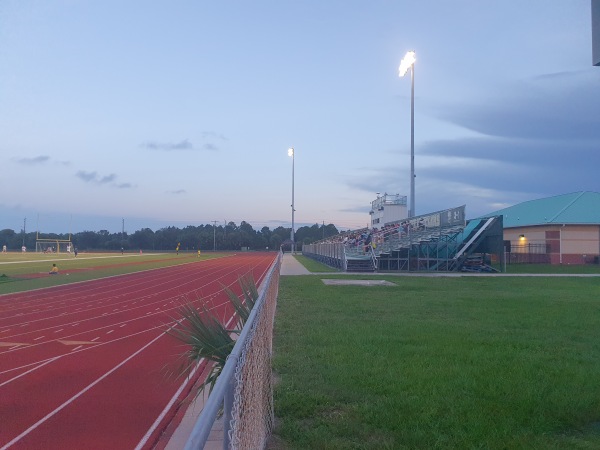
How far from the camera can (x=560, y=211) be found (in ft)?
177

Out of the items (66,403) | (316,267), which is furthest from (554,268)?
(66,403)

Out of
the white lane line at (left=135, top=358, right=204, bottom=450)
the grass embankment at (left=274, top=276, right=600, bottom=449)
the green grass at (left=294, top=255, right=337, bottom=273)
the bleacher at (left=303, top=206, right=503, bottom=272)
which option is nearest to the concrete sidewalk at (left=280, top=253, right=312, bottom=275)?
the green grass at (left=294, top=255, right=337, bottom=273)

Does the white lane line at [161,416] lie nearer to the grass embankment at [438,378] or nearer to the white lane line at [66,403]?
the white lane line at [66,403]

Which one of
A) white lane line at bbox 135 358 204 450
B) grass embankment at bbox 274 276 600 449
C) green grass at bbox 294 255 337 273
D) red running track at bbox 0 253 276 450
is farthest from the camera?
green grass at bbox 294 255 337 273

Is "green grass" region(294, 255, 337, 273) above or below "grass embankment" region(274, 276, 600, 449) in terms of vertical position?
above

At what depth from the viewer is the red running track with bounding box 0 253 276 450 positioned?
8070 millimetres

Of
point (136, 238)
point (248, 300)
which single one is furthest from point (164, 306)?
point (136, 238)

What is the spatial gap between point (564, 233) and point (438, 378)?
46.8 m

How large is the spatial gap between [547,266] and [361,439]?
45.9m

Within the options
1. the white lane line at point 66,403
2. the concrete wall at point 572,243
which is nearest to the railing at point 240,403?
the white lane line at point 66,403

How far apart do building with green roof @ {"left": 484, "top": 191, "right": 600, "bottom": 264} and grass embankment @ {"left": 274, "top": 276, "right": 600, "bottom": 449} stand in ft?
118

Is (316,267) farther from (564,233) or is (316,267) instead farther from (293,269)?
(564,233)

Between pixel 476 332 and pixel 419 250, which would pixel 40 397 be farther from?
pixel 419 250

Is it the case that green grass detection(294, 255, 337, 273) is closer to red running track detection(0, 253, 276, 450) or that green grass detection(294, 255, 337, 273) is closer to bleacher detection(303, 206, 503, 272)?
bleacher detection(303, 206, 503, 272)
